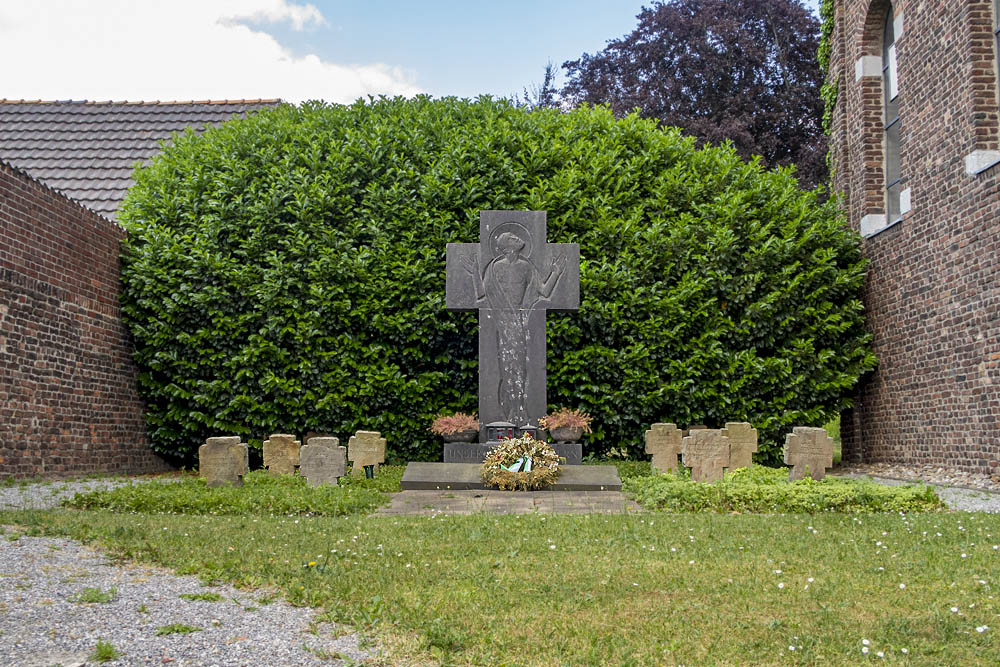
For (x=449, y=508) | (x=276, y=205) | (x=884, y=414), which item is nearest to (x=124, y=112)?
(x=276, y=205)

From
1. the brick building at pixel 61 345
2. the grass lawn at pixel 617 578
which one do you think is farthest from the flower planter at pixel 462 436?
the brick building at pixel 61 345

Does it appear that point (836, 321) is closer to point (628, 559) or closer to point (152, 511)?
point (628, 559)

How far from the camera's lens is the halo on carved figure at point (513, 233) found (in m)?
11.2

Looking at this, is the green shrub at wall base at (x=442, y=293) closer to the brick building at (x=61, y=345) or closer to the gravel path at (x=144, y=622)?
the brick building at (x=61, y=345)

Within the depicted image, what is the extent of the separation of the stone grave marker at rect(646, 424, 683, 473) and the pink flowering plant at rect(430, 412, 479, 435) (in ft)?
7.03

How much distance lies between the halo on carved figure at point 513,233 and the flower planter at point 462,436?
2.25 meters

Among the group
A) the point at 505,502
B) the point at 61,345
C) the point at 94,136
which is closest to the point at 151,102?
the point at 94,136

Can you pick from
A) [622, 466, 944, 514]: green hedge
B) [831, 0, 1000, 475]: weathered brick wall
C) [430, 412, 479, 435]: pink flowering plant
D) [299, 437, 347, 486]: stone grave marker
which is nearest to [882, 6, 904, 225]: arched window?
[831, 0, 1000, 475]: weathered brick wall

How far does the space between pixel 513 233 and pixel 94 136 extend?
965 centimetres

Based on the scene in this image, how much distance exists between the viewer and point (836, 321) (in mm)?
12188

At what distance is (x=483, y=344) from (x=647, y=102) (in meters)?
13.2

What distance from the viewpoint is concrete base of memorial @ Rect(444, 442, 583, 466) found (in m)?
10.5

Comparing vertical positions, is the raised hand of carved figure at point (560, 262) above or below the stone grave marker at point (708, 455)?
above

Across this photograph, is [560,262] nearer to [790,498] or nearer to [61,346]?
[790,498]
